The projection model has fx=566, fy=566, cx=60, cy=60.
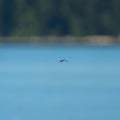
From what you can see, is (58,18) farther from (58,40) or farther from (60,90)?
(60,90)

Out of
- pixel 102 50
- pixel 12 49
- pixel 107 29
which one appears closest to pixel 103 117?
pixel 102 50

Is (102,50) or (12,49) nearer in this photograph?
(102,50)

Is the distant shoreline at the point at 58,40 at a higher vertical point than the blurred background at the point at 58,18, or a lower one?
lower

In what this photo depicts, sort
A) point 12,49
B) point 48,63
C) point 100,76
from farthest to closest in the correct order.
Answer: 1. point 12,49
2. point 48,63
3. point 100,76

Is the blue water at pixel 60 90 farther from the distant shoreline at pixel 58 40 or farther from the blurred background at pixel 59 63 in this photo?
the distant shoreline at pixel 58 40

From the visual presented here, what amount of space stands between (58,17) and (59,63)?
12.4 m

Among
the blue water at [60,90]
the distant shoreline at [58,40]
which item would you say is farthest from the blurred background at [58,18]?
the blue water at [60,90]

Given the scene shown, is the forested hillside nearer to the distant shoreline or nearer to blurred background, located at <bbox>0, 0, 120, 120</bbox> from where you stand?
blurred background, located at <bbox>0, 0, 120, 120</bbox>

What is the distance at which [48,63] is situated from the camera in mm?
14555

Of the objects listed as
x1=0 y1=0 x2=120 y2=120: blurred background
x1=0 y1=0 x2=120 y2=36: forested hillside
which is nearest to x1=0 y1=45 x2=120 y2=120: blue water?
x1=0 y1=0 x2=120 y2=120: blurred background

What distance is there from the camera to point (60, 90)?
9750 millimetres

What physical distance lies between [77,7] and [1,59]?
37.6 ft

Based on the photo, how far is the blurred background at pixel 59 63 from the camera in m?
7.99

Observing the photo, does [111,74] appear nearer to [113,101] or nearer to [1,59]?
[113,101]
